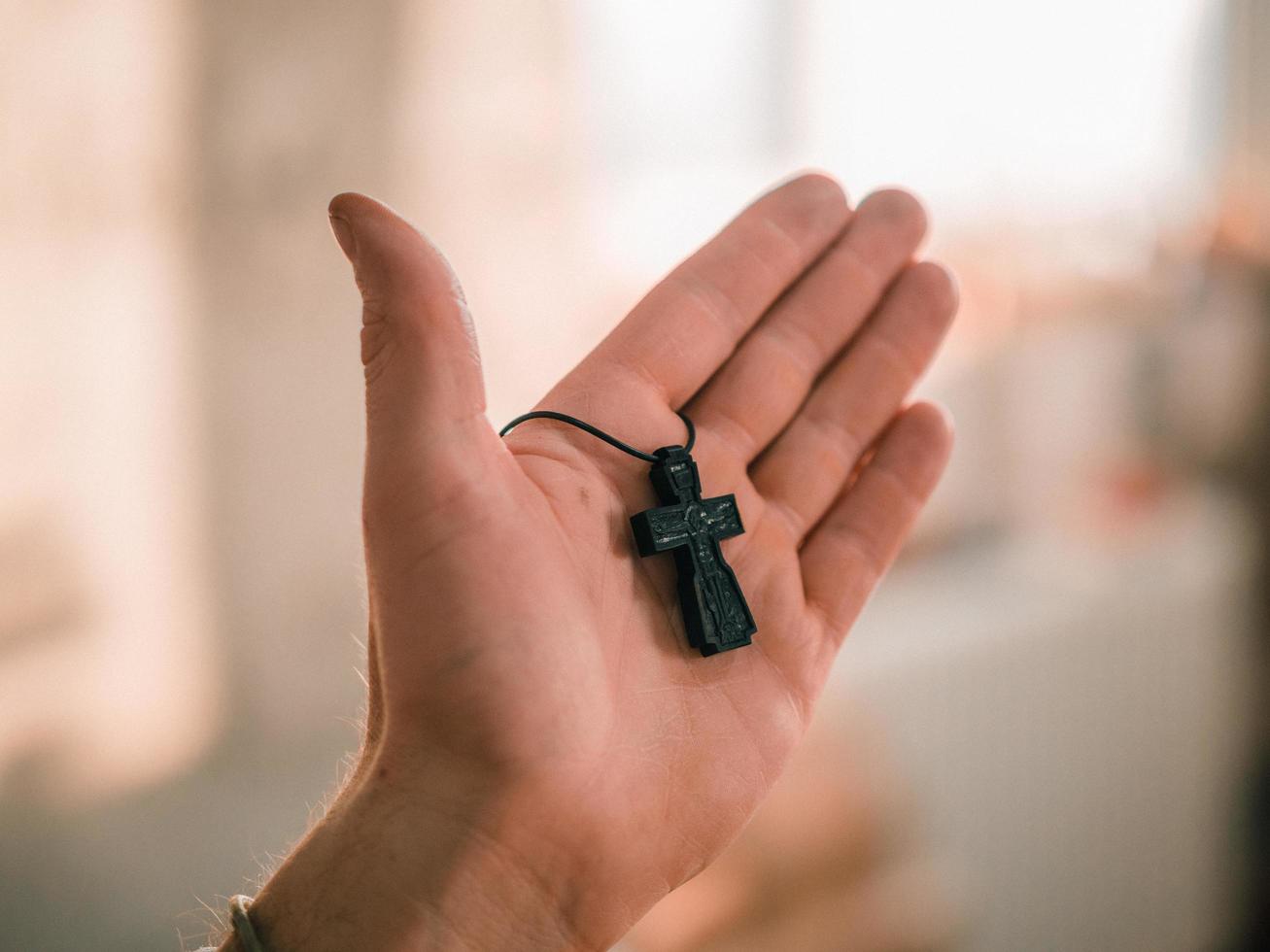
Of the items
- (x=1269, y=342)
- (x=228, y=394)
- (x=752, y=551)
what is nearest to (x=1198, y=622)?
(x=1269, y=342)

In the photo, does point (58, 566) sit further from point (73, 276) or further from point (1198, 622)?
point (1198, 622)

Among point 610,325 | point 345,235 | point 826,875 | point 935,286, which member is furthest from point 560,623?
point 826,875

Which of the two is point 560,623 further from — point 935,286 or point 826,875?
point 826,875

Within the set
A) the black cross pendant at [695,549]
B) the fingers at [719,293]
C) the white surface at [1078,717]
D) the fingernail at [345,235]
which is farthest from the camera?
the white surface at [1078,717]

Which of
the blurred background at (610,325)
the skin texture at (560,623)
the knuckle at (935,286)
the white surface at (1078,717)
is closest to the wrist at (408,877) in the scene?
the skin texture at (560,623)

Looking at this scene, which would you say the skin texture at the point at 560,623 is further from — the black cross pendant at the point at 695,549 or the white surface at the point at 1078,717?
the white surface at the point at 1078,717

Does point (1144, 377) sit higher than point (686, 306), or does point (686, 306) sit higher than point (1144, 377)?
point (686, 306)
